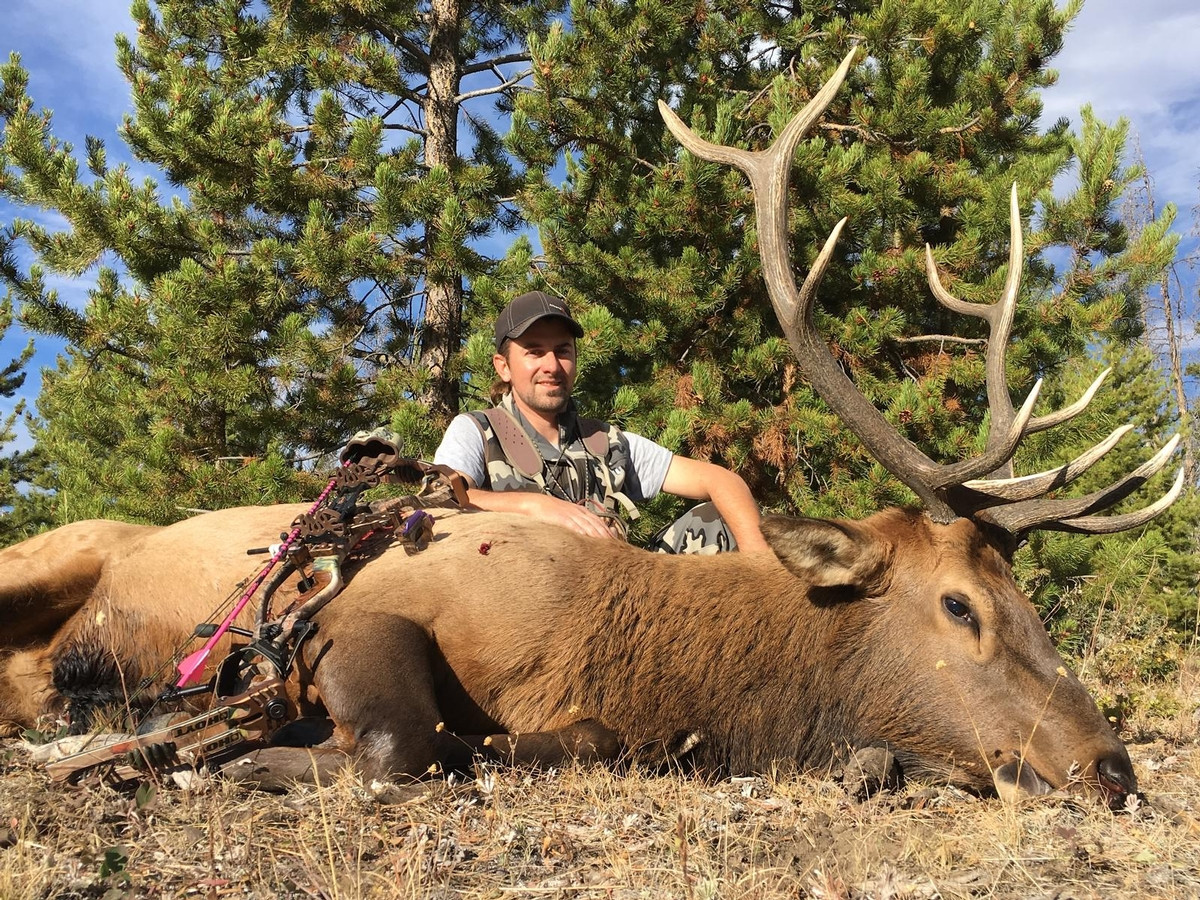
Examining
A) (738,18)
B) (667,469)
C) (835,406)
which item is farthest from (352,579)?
(738,18)

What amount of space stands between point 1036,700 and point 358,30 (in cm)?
839

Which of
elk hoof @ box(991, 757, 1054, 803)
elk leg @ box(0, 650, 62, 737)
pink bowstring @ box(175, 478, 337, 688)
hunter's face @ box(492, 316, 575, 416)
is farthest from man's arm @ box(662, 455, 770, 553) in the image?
elk leg @ box(0, 650, 62, 737)

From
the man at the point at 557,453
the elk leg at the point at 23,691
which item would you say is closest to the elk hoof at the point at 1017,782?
the man at the point at 557,453

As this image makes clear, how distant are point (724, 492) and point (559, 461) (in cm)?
99

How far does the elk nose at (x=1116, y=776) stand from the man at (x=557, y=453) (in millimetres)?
2053

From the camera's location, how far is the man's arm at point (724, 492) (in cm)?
502

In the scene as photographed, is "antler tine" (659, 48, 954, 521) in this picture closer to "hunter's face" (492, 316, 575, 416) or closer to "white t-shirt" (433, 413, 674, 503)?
"hunter's face" (492, 316, 575, 416)

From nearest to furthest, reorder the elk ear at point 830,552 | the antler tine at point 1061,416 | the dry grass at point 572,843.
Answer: the dry grass at point 572,843 → the elk ear at point 830,552 → the antler tine at point 1061,416

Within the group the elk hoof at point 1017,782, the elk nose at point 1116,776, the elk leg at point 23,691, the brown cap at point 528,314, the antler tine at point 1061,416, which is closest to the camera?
the elk nose at point 1116,776

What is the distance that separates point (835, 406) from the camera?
153 inches

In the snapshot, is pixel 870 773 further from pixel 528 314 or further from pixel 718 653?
pixel 528 314

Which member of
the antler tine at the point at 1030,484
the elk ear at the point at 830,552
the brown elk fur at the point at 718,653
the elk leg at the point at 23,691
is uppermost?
the antler tine at the point at 1030,484

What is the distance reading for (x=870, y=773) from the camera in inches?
133

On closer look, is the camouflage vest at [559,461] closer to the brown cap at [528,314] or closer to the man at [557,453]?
the man at [557,453]
